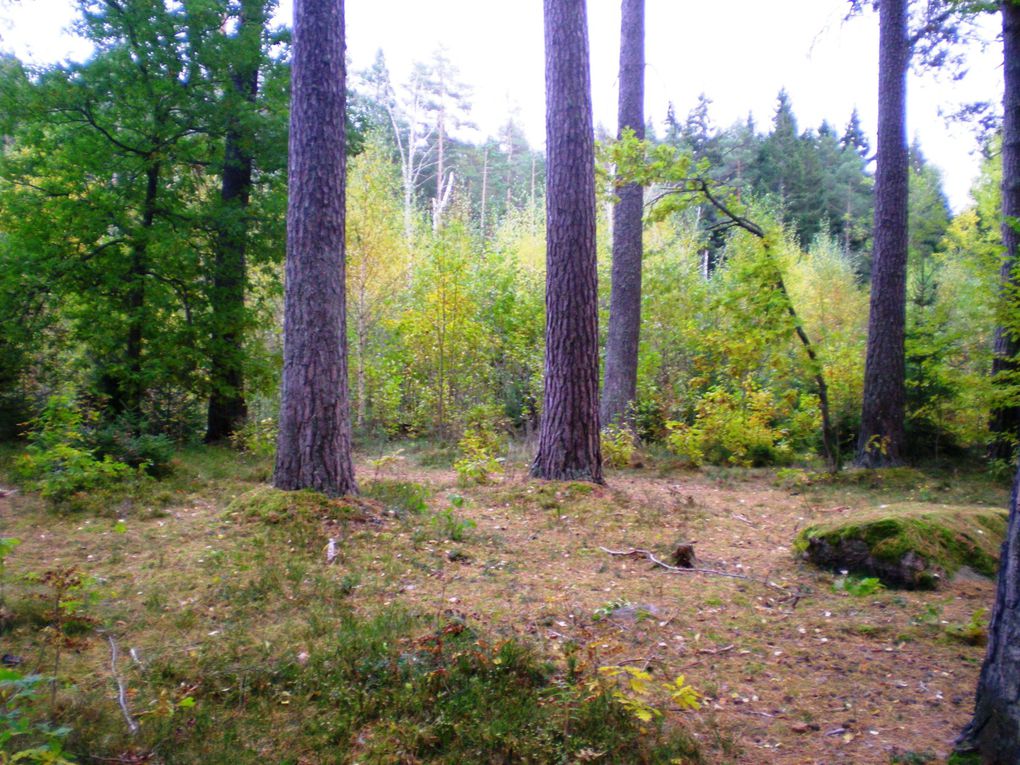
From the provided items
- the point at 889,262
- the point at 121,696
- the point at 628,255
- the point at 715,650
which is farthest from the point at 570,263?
the point at 121,696

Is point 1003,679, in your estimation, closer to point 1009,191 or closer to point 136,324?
point 1009,191

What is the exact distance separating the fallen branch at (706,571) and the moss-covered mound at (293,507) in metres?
2.38

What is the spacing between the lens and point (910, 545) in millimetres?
5340

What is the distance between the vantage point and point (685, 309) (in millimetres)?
16594

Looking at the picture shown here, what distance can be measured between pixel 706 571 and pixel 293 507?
11.9ft

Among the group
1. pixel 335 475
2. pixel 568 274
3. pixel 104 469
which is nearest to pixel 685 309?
pixel 568 274

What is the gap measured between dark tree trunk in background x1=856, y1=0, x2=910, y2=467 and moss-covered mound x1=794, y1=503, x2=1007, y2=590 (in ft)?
14.2

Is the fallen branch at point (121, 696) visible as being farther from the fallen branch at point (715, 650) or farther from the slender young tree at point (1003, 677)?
the slender young tree at point (1003, 677)

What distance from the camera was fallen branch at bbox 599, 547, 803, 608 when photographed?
518cm

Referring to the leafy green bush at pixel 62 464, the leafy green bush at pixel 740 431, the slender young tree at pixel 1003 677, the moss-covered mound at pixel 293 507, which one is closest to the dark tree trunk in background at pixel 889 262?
the leafy green bush at pixel 740 431

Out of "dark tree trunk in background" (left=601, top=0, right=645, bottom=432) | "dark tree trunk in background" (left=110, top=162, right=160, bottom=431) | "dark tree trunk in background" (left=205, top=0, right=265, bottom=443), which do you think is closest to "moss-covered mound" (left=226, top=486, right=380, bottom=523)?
"dark tree trunk in background" (left=110, top=162, right=160, bottom=431)

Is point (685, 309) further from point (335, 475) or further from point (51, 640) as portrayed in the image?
point (51, 640)

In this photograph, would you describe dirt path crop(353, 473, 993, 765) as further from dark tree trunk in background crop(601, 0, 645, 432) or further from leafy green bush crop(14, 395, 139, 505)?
dark tree trunk in background crop(601, 0, 645, 432)

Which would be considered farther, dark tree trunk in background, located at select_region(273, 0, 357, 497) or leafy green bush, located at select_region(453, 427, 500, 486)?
leafy green bush, located at select_region(453, 427, 500, 486)
